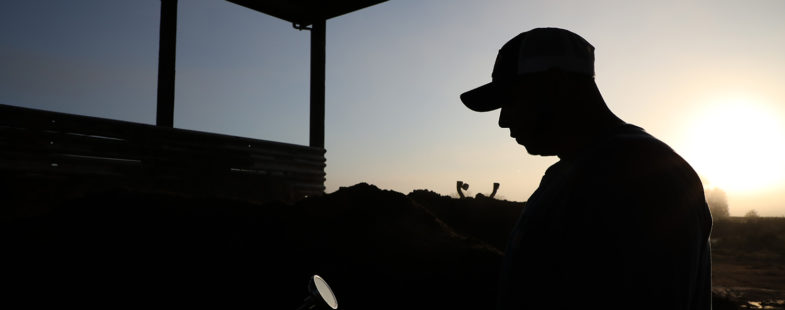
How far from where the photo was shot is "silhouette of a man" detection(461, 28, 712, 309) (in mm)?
1122

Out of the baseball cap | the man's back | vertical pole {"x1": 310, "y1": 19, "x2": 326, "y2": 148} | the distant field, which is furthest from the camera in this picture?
vertical pole {"x1": 310, "y1": 19, "x2": 326, "y2": 148}

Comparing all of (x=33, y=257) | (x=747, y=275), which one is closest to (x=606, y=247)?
(x=33, y=257)

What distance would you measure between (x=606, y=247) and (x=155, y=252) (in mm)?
4334

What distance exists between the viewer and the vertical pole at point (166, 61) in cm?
771

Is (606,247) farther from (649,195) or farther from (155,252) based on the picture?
(155,252)

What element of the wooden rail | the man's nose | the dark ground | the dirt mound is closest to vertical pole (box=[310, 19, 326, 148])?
the wooden rail

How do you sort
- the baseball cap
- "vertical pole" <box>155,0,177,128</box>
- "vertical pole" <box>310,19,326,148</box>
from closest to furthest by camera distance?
1. the baseball cap
2. "vertical pole" <box>155,0,177,128</box>
3. "vertical pole" <box>310,19,326,148</box>

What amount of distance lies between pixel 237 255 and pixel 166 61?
4217 mm

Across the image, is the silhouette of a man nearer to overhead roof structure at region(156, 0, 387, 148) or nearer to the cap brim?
the cap brim

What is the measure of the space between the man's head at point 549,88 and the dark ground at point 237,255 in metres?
3.38

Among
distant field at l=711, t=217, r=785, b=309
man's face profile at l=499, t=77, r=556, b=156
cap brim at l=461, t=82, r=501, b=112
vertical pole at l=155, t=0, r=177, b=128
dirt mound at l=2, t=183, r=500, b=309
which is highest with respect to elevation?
vertical pole at l=155, t=0, r=177, b=128

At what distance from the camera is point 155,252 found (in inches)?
181

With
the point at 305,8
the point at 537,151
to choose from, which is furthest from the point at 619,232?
the point at 305,8

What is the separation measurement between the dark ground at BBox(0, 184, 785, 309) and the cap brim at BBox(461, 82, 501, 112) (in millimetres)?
3199
